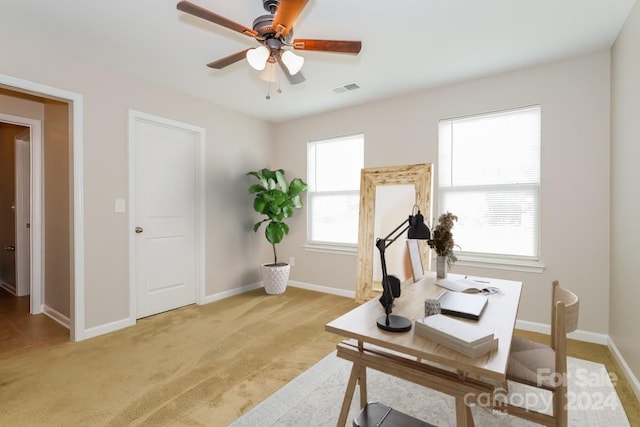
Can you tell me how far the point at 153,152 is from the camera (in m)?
3.50

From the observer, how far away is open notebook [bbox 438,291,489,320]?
1.48m

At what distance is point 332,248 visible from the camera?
439cm

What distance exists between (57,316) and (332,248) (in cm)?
318

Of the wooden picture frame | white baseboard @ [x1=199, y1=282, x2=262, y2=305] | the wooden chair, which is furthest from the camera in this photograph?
white baseboard @ [x1=199, y1=282, x2=262, y2=305]

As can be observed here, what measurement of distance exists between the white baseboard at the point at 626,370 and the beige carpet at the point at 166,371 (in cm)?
205

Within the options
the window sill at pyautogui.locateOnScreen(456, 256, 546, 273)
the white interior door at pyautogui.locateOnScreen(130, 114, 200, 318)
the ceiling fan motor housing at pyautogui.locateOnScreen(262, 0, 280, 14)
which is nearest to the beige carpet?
the white interior door at pyautogui.locateOnScreen(130, 114, 200, 318)

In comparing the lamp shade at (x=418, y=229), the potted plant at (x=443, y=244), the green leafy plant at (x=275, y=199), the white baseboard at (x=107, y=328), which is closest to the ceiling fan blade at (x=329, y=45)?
the lamp shade at (x=418, y=229)

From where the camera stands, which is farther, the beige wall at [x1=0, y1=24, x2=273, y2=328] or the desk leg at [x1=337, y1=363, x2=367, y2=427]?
the beige wall at [x1=0, y1=24, x2=273, y2=328]

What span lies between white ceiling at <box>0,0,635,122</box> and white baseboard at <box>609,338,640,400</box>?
8.02ft

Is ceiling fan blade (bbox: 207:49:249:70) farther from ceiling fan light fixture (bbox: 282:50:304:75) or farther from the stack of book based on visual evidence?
the stack of book

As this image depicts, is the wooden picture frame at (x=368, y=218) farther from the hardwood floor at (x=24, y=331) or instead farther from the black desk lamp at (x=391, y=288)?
the hardwood floor at (x=24, y=331)

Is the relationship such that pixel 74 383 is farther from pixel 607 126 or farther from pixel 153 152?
pixel 607 126

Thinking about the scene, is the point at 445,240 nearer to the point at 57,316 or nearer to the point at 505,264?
the point at 505,264

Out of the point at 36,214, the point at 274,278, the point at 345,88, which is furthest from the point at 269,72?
the point at 36,214
